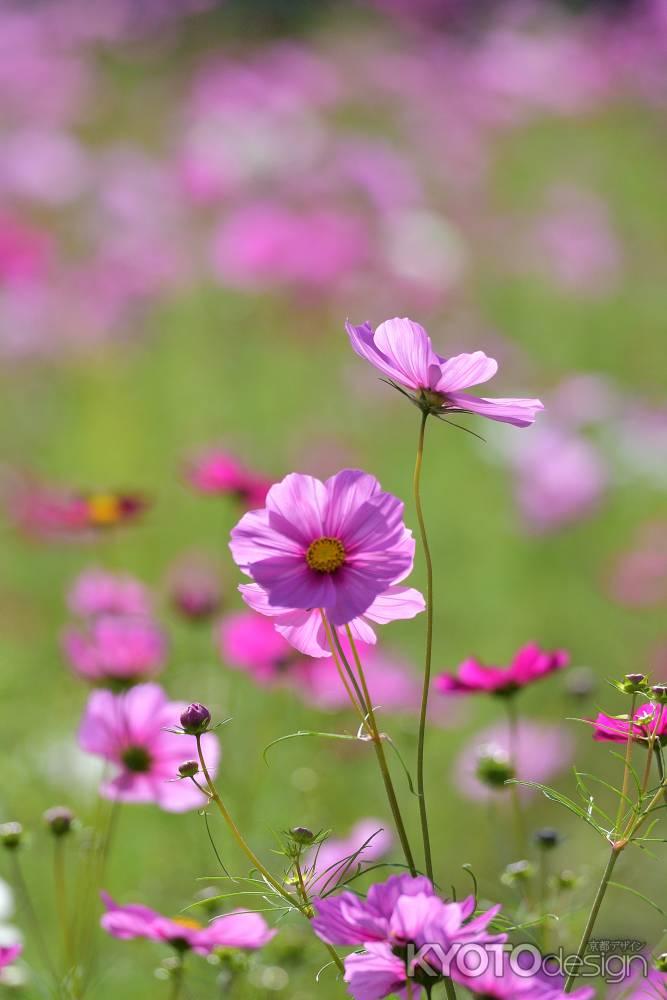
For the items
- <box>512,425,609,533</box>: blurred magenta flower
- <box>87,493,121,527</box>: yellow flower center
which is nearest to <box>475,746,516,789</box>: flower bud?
<box>87,493,121,527</box>: yellow flower center

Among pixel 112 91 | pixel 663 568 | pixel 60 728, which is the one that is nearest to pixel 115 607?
pixel 60 728

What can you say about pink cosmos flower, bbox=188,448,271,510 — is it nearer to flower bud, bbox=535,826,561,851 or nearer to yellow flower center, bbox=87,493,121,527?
yellow flower center, bbox=87,493,121,527

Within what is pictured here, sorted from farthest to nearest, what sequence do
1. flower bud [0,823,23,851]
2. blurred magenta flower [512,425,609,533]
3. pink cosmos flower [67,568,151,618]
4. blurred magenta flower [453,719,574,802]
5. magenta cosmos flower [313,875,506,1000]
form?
1. blurred magenta flower [512,425,609,533]
2. blurred magenta flower [453,719,574,802]
3. pink cosmos flower [67,568,151,618]
4. flower bud [0,823,23,851]
5. magenta cosmos flower [313,875,506,1000]

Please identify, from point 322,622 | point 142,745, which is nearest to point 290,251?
point 142,745

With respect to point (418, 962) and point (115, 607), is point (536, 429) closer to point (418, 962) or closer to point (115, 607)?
point (115, 607)

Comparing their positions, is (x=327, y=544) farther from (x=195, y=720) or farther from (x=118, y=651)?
(x=118, y=651)
